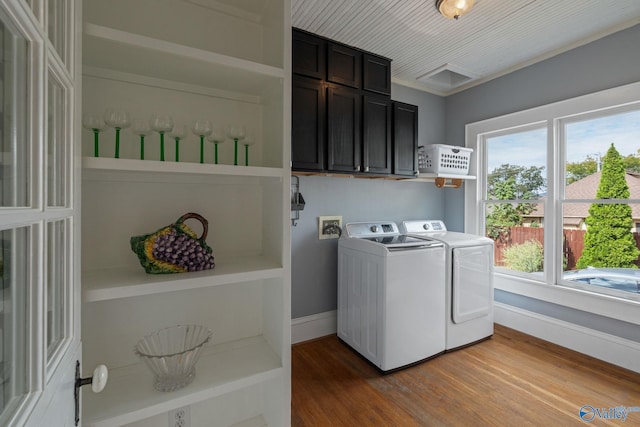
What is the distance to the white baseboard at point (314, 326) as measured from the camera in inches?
98.1

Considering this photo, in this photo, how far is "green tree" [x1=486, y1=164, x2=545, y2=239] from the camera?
2.70m

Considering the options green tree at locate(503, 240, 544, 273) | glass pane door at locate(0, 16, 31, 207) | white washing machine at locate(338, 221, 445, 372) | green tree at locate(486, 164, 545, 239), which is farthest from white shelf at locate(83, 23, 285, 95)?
green tree at locate(503, 240, 544, 273)

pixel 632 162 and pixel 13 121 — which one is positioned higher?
pixel 632 162

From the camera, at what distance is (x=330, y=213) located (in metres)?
2.62

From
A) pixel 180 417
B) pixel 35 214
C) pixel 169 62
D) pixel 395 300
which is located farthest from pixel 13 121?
pixel 395 300

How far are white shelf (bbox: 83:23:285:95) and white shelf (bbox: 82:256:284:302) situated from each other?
798mm

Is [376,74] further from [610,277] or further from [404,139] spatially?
[610,277]

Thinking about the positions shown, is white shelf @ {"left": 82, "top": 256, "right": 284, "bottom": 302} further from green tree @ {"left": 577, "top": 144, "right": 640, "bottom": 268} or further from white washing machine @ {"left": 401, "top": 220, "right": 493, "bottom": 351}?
green tree @ {"left": 577, "top": 144, "right": 640, "bottom": 268}

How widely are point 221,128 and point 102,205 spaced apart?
1.93 ft

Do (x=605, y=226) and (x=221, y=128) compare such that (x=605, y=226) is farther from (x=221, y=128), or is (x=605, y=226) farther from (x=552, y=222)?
(x=221, y=128)

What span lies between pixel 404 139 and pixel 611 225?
5.62 feet

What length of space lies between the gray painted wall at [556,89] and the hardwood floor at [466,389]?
0.32 meters

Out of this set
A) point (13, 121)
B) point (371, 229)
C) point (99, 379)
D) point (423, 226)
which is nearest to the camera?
point (13, 121)

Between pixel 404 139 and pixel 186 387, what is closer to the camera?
pixel 186 387
